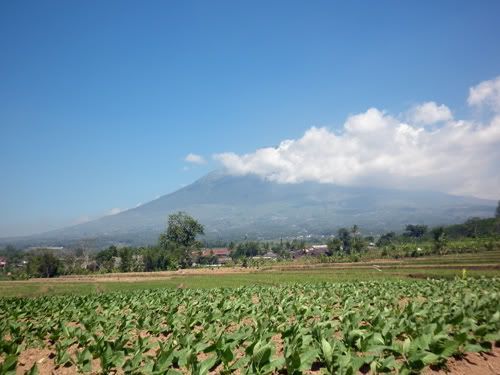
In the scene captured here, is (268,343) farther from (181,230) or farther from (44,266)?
(181,230)

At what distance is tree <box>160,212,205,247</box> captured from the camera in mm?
94125

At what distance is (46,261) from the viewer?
78500 millimetres

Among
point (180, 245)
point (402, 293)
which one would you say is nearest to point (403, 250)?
point (180, 245)

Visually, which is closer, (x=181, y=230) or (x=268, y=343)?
(x=268, y=343)

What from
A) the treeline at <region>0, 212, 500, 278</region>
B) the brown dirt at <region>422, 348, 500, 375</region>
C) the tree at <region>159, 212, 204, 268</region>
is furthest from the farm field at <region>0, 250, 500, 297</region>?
the tree at <region>159, 212, 204, 268</region>

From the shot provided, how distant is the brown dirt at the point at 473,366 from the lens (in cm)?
558

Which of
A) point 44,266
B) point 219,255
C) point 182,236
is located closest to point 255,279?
point 182,236

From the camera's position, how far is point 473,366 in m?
5.87

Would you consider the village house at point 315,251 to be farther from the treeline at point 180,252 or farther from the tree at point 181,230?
the tree at point 181,230

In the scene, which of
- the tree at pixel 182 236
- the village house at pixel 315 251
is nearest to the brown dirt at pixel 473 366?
the tree at pixel 182 236

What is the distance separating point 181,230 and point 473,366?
9143 cm

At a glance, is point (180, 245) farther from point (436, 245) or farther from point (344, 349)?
point (344, 349)

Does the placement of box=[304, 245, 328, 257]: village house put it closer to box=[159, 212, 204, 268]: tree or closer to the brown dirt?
box=[159, 212, 204, 268]: tree

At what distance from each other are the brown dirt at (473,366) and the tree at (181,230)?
89502 mm
